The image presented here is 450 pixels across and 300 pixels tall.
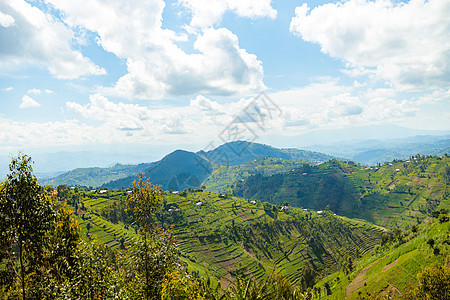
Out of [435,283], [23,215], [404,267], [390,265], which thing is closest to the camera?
[23,215]

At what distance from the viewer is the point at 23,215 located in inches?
633

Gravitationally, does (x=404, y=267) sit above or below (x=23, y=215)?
below

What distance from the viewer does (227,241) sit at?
192875mm

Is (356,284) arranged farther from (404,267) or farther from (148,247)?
(148,247)

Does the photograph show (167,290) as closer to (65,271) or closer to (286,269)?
(65,271)

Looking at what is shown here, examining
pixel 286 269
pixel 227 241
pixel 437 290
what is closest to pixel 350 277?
pixel 286 269

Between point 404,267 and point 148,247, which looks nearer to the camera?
point 148,247

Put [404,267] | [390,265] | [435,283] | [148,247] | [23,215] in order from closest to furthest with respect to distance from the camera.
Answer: [23,215], [148,247], [435,283], [404,267], [390,265]

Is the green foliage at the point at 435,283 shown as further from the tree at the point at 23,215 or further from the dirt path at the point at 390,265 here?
the dirt path at the point at 390,265

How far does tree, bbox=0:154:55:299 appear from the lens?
50.6ft

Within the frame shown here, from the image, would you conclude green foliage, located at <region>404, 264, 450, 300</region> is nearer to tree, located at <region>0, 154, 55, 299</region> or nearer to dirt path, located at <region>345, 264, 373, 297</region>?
tree, located at <region>0, 154, 55, 299</region>

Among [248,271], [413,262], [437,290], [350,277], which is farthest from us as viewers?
[248,271]

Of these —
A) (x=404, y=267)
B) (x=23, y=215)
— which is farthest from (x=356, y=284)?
(x=23, y=215)

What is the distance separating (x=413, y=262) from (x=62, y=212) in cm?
10072
